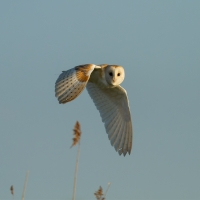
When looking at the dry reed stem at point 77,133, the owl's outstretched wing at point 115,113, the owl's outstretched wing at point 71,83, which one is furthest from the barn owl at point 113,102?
the dry reed stem at point 77,133

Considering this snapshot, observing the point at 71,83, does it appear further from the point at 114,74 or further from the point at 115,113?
the point at 115,113

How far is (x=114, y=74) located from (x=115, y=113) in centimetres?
92

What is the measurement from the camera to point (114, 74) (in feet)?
25.7

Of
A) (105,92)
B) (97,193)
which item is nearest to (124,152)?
(105,92)

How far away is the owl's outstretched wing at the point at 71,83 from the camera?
618cm

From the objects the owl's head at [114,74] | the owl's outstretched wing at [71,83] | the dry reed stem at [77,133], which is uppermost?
the owl's head at [114,74]

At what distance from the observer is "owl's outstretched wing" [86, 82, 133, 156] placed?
8.31 meters

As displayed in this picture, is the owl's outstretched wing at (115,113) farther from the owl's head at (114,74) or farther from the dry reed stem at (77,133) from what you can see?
the dry reed stem at (77,133)

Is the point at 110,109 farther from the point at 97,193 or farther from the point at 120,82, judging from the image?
the point at 97,193

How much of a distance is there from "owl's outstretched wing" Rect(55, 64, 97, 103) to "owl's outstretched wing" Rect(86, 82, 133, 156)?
63.7 inches

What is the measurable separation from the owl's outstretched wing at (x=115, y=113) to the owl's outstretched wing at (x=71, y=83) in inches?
63.7

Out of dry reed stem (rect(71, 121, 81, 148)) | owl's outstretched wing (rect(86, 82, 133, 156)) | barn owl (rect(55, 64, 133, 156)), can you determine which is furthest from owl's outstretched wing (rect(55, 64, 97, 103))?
dry reed stem (rect(71, 121, 81, 148))

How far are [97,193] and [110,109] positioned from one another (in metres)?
4.53

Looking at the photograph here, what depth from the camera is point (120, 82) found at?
810 cm
